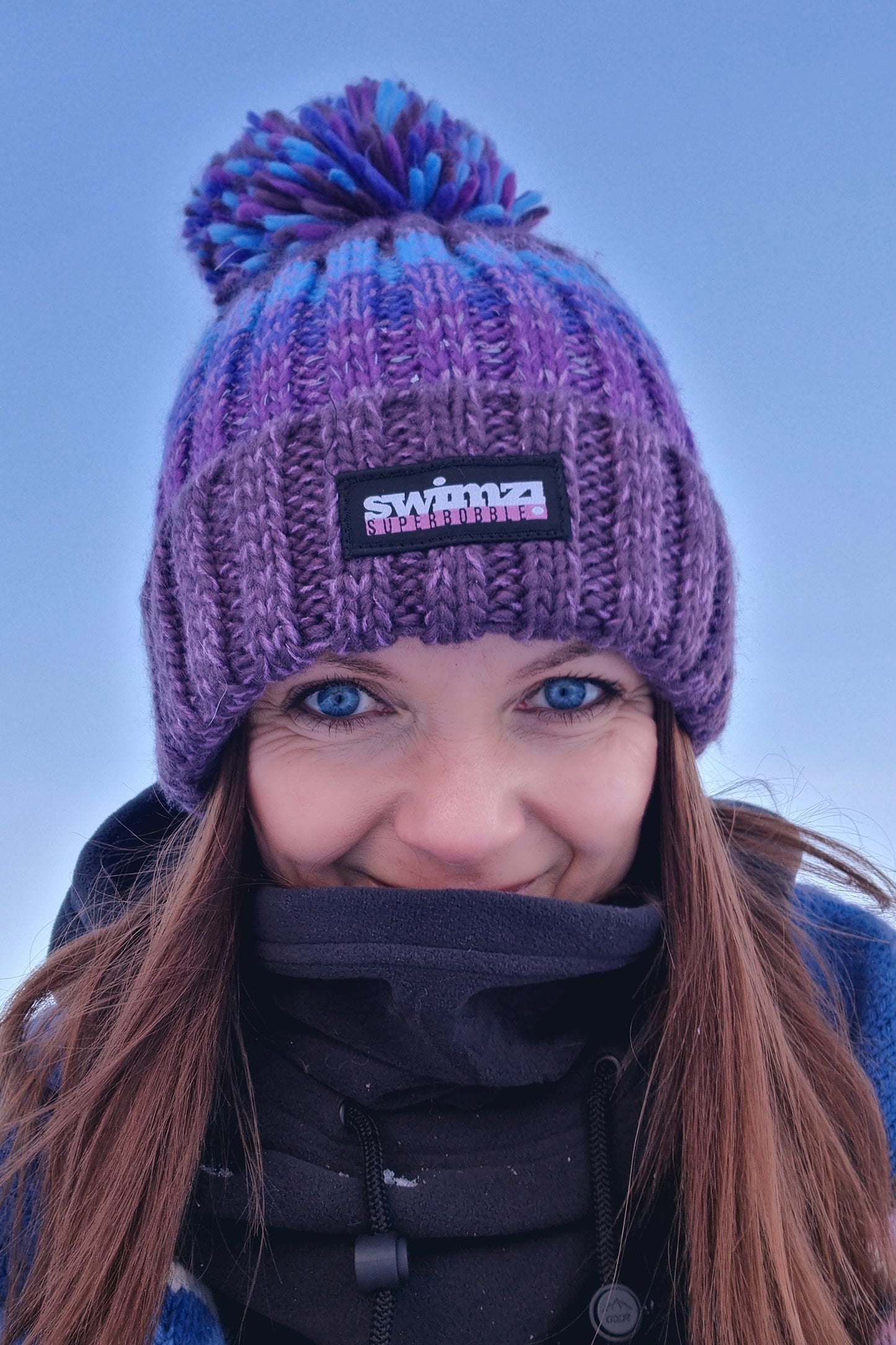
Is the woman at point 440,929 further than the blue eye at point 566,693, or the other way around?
the blue eye at point 566,693

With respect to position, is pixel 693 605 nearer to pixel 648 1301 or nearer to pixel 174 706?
pixel 174 706

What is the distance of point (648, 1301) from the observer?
1228 millimetres

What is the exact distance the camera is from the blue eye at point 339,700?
1.29 meters

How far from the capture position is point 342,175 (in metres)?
1.54

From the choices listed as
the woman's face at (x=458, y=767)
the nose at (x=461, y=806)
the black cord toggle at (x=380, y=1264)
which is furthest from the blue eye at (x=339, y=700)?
the black cord toggle at (x=380, y=1264)

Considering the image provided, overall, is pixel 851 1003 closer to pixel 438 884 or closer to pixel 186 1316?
pixel 438 884

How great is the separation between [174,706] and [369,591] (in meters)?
0.38

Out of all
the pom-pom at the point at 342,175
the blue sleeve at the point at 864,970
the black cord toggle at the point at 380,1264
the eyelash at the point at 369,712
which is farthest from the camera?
the pom-pom at the point at 342,175

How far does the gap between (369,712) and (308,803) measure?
0.14 meters

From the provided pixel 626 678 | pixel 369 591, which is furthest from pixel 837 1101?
pixel 369 591

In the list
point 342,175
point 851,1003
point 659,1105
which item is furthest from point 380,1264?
point 342,175

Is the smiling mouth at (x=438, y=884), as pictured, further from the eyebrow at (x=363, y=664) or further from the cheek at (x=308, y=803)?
the eyebrow at (x=363, y=664)

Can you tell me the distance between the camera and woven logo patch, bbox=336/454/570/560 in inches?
47.1

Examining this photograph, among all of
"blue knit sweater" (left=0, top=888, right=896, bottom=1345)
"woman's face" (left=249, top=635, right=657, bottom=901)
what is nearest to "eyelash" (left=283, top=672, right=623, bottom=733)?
"woman's face" (left=249, top=635, right=657, bottom=901)
